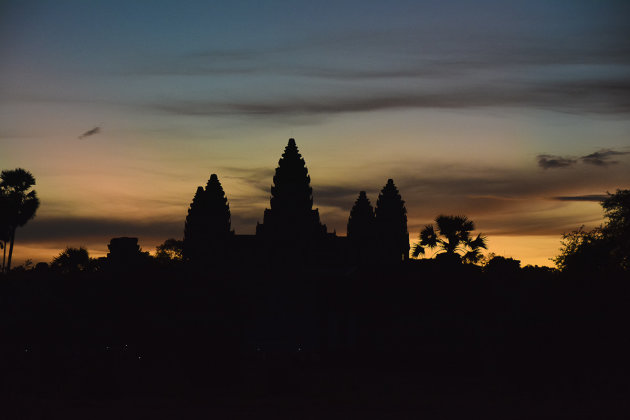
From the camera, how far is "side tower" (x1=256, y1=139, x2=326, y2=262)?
6138 centimetres

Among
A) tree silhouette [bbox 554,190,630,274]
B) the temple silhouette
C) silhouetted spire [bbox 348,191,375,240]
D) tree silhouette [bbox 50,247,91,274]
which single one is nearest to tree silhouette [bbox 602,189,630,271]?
tree silhouette [bbox 554,190,630,274]

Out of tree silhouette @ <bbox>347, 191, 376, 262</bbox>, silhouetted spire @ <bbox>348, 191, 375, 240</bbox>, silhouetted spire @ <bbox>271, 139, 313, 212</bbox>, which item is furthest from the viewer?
silhouetted spire @ <bbox>348, 191, 375, 240</bbox>

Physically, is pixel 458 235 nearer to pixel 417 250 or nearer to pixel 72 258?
pixel 417 250

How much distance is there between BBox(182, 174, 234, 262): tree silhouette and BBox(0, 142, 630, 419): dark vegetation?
33.6m

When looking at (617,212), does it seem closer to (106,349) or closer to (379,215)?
(379,215)

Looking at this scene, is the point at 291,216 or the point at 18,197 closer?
the point at 291,216

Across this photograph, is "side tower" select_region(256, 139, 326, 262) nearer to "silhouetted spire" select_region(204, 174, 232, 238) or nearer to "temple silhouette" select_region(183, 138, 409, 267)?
"temple silhouette" select_region(183, 138, 409, 267)

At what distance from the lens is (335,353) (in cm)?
3841

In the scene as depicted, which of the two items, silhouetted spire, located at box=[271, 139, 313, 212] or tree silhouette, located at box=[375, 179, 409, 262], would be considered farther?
tree silhouette, located at box=[375, 179, 409, 262]

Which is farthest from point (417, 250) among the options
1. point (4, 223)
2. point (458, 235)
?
point (4, 223)

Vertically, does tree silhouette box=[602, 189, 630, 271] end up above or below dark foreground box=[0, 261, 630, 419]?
above

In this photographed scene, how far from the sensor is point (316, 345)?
4025 centimetres

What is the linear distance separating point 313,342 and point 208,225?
3992 cm

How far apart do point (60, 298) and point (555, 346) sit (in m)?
19.8
